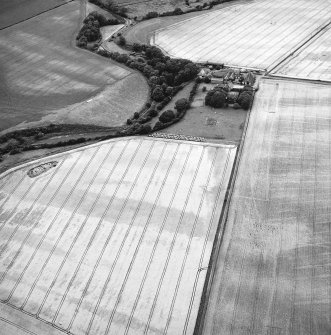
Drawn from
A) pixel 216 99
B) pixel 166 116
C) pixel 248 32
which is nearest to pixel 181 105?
pixel 166 116

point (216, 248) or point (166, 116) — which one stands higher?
point (216, 248)

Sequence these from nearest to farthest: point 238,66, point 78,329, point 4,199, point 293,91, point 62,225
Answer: point 78,329, point 62,225, point 4,199, point 293,91, point 238,66

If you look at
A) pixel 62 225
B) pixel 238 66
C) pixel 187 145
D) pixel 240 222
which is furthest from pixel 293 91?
pixel 62 225

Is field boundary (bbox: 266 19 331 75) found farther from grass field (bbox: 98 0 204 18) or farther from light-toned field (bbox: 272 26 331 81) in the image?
grass field (bbox: 98 0 204 18)

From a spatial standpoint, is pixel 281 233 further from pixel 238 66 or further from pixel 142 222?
pixel 238 66

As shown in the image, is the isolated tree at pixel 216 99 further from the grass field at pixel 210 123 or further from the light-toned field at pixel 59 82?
the light-toned field at pixel 59 82

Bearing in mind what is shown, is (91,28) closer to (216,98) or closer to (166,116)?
(166,116)

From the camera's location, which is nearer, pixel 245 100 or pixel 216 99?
pixel 245 100
